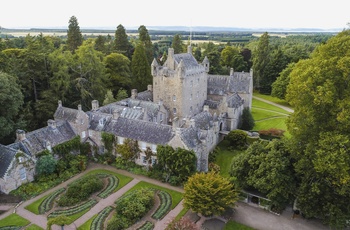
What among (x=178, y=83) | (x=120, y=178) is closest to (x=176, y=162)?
(x=120, y=178)

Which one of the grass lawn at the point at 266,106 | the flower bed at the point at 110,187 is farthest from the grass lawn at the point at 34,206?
the grass lawn at the point at 266,106

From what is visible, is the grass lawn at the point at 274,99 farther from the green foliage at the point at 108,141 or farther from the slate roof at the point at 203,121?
the green foliage at the point at 108,141

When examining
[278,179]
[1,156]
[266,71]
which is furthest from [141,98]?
[266,71]

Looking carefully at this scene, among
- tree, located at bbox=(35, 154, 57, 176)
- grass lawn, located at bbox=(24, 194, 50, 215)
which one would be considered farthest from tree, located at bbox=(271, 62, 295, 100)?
grass lawn, located at bbox=(24, 194, 50, 215)

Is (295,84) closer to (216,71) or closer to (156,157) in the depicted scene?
(156,157)

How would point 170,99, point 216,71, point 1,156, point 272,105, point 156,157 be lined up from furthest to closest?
point 216,71
point 272,105
point 170,99
point 156,157
point 1,156

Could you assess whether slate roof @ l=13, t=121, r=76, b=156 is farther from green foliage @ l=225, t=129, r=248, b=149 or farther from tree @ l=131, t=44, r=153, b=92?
tree @ l=131, t=44, r=153, b=92
